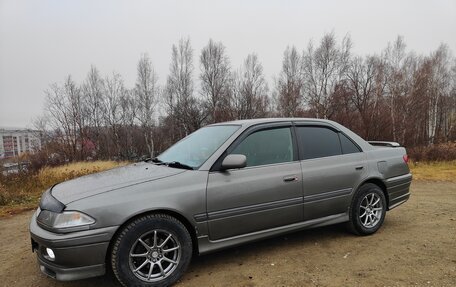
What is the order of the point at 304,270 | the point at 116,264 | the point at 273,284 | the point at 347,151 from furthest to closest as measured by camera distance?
1. the point at 347,151
2. the point at 304,270
3. the point at 273,284
4. the point at 116,264

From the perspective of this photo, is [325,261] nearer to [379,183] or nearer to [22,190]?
[379,183]

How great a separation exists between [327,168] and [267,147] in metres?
0.85

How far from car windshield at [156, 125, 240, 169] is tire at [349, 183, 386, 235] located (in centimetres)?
195

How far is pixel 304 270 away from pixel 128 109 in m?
40.9

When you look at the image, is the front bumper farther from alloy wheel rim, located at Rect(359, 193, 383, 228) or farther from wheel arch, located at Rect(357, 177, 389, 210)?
wheel arch, located at Rect(357, 177, 389, 210)

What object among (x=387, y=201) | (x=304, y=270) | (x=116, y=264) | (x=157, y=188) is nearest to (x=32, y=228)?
(x=116, y=264)

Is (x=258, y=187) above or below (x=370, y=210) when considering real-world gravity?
above

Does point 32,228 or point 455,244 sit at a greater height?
point 32,228

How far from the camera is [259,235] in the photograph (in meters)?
3.63

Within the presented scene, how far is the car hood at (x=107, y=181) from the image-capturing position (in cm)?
307

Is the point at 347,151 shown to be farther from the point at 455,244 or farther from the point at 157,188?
the point at 157,188

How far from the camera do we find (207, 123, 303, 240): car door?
133 inches

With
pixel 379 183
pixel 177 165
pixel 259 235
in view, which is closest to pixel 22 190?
pixel 177 165

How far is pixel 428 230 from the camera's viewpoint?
462 centimetres
